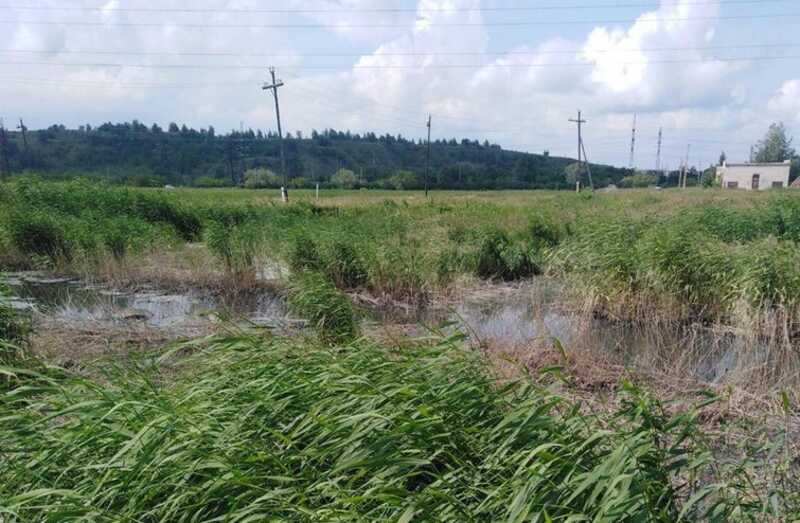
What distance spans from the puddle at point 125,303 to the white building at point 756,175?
→ 6620 cm

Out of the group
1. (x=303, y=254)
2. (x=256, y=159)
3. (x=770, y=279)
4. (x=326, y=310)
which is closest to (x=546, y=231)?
(x=303, y=254)

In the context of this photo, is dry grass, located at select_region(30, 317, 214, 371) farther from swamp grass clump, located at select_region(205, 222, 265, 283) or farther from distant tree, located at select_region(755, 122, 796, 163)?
distant tree, located at select_region(755, 122, 796, 163)

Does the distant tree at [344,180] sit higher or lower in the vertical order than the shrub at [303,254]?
higher

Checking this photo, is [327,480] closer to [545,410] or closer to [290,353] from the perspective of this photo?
[545,410]

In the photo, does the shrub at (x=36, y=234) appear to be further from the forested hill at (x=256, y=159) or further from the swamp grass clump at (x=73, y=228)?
the forested hill at (x=256, y=159)

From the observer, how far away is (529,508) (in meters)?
2.70

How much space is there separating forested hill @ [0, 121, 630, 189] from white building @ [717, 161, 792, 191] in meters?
18.0

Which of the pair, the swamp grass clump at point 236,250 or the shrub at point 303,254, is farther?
the swamp grass clump at point 236,250

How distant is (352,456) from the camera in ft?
10.3

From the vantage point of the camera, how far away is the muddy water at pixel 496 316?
28.2ft

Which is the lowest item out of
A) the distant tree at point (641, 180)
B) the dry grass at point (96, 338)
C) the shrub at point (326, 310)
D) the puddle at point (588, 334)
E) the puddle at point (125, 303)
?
the puddle at point (588, 334)

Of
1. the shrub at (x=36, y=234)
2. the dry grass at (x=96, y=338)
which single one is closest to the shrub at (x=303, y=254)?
the dry grass at (x=96, y=338)

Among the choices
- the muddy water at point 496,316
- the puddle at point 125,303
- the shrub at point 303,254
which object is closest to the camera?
the muddy water at point 496,316

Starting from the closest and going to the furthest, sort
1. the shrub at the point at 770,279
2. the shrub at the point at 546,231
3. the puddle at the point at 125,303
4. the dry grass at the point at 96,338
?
the dry grass at the point at 96,338 → the shrub at the point at 770,279 → the puddle at the point at 125,303 → the shrub at the point at 546,231
